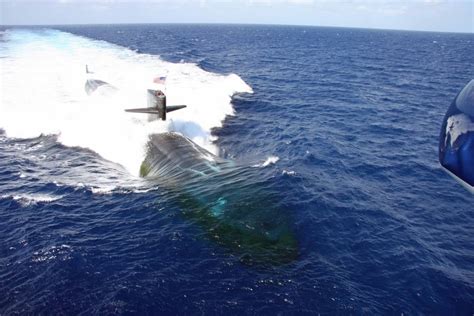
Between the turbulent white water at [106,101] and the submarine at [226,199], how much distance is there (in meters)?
2.99

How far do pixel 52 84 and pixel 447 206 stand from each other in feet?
169

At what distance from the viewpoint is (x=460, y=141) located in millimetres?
10875

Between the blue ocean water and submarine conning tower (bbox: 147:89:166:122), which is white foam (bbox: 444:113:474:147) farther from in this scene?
submarine conning tower (bbox: 147:89:166:122)

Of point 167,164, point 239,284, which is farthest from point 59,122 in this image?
point 239,284

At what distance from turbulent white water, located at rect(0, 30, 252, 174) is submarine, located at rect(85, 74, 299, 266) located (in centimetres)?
299

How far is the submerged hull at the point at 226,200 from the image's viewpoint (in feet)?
61.6

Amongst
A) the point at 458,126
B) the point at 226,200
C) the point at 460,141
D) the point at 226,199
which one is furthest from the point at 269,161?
the point at 460,141

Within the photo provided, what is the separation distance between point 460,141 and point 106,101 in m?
42.6

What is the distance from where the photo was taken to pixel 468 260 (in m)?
18.6

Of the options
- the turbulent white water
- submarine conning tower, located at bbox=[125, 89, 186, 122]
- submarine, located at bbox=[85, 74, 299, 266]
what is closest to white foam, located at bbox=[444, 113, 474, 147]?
submarine, located at bbox=[85, 74, 299, 266]

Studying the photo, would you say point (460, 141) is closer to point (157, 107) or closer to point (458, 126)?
point (458, 126)

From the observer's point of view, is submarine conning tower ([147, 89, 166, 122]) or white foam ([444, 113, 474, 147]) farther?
submarine conning tower ([147, 89, 166, 122])

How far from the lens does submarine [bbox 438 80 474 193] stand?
10.7 meters

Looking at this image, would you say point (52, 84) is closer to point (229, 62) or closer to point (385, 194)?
point (229, 62)
